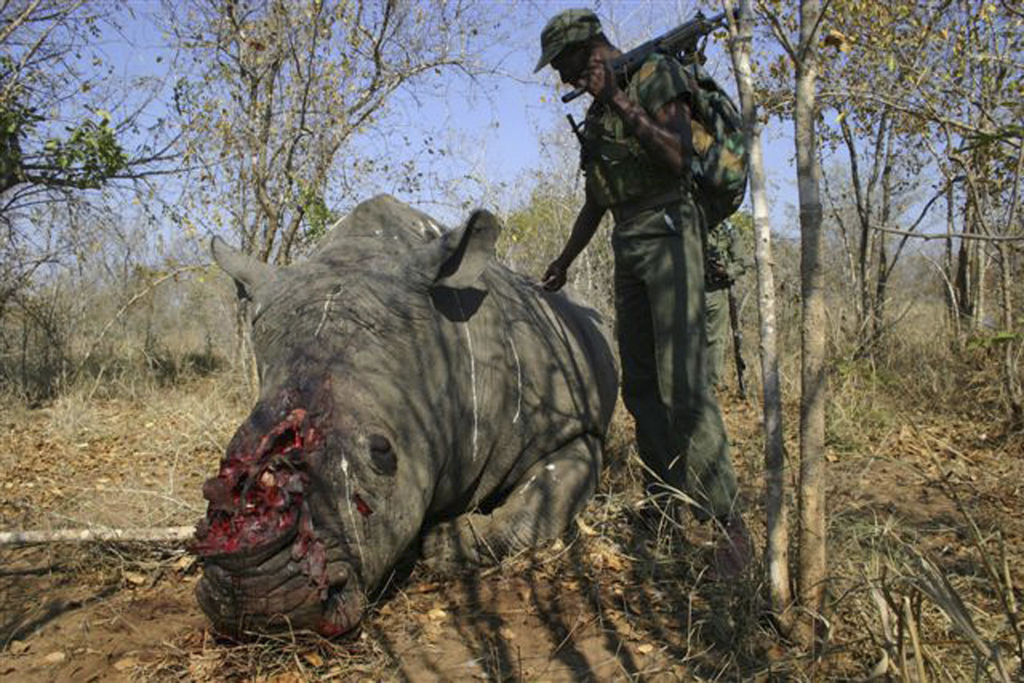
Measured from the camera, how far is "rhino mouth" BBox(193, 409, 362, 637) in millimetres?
2697

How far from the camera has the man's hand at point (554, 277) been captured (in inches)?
207

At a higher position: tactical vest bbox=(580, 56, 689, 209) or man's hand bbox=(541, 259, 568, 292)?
tactical vest bbox=(580, 56, 689, 209)

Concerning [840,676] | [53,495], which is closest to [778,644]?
[840,676]

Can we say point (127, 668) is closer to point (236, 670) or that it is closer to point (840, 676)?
point (236, 670)

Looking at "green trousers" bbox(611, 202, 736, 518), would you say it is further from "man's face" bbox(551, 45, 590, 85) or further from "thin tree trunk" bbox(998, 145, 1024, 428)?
"thin tree trunk" bbox(998, 145, 1024, 428)

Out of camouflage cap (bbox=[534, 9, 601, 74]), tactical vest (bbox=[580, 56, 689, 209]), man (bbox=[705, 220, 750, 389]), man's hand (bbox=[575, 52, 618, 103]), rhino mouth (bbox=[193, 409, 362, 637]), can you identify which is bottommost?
rhino mouth (bbox=[193, 409, 362, 637])

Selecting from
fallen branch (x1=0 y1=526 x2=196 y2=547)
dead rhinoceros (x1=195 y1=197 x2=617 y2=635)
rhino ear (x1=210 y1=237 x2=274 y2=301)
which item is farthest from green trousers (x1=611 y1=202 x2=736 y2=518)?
fallen branch (x1=0 y1=526 x2=196 y2=547)

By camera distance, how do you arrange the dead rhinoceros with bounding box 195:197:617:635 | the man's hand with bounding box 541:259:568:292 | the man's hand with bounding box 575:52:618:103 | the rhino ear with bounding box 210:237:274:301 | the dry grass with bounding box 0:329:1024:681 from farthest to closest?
1. the man's hand with bounding box 541:259:568:292
2. the rhino ear with bounding box 210:237:274:301
3. the man's hand with bounding box 575:52:618:103
4. the dead rhinoceros with bounding box 195:197:617:635
5. the dry grass with bounding box 0:329:1024:681

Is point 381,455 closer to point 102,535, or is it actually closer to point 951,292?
point 102,535

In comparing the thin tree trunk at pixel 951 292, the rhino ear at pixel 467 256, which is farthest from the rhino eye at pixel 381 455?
the thin tree trunk at pixel 951 292

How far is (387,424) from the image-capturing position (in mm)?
3301

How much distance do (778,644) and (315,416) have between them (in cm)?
184

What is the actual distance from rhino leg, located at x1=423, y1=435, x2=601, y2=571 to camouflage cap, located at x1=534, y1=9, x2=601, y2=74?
6.90 ft

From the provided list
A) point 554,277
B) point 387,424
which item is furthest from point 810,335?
point 554,277
